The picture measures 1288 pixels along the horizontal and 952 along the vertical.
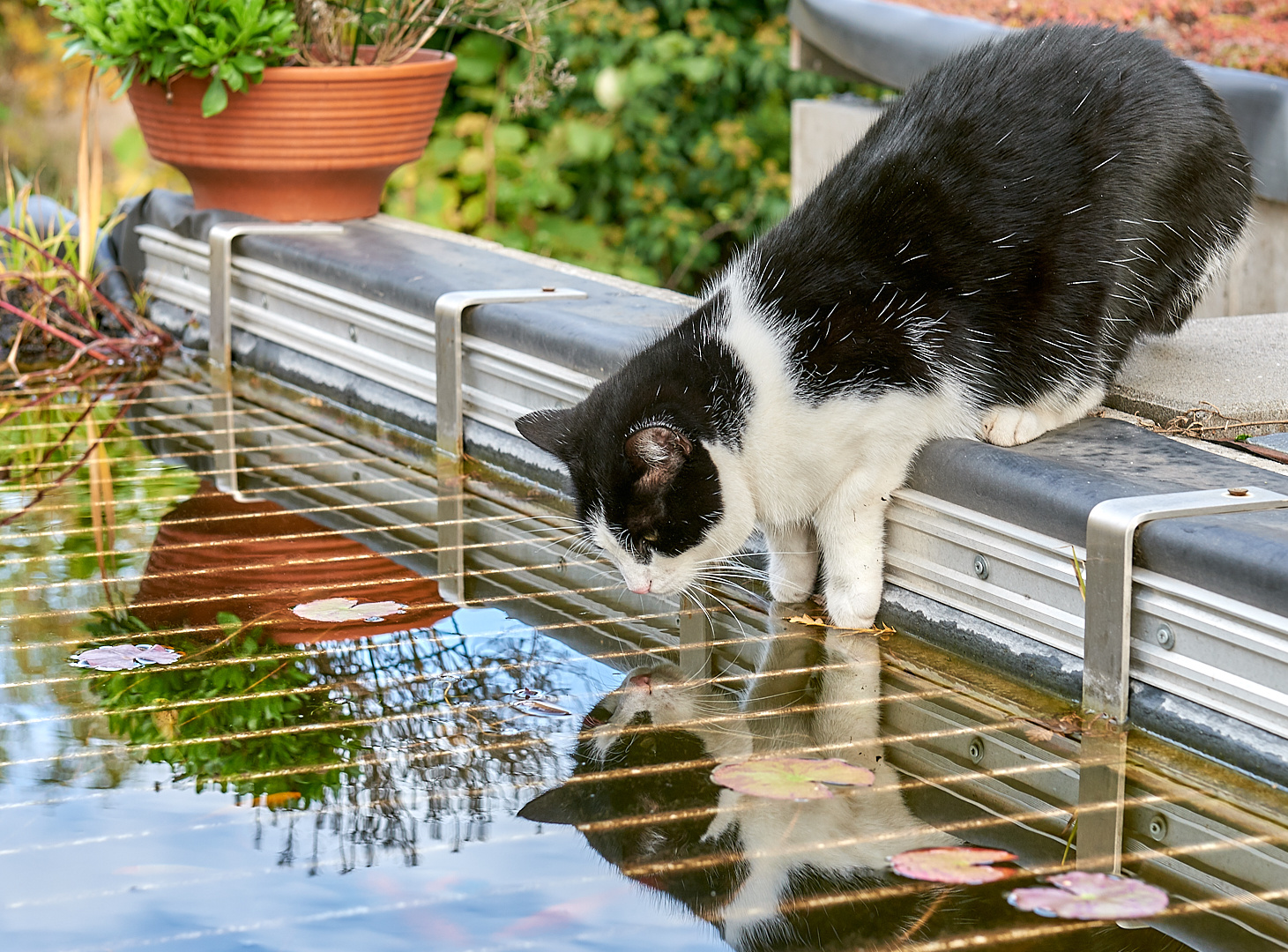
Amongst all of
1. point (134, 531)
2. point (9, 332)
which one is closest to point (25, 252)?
point (9, 332)

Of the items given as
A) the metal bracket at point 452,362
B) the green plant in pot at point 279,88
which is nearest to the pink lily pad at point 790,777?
the metal bracket at point 452,362

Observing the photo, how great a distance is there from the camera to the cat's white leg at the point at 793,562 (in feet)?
7.09

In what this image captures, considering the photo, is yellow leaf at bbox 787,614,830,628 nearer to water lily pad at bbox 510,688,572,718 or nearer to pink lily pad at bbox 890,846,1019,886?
water lily pad at bbox 510,688,572,718

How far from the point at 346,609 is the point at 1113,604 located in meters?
1.07

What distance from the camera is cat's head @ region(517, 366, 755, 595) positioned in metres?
1.88

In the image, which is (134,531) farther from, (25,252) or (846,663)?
(25,252)

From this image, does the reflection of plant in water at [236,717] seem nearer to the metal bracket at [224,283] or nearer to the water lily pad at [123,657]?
the water lily pad at [123,657]

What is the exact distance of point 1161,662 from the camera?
1.68 m

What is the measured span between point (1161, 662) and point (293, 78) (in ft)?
8.59

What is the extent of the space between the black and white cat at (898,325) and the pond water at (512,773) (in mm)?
198

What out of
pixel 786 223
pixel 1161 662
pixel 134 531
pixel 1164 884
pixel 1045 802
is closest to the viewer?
pixel 1164 884

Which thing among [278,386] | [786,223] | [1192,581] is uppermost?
[786,223]

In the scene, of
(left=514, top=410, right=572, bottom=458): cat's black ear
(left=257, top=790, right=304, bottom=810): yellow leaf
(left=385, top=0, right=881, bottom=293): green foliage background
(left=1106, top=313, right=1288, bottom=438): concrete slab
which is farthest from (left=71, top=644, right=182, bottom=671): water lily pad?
(left=385, top=0, right=881, bottom=293): green foliage background

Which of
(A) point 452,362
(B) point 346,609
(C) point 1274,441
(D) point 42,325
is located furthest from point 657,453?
(D) point 42,325
